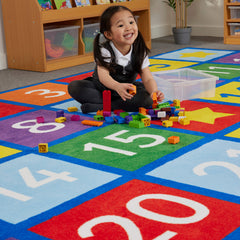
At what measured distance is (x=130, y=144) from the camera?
156 centimetres

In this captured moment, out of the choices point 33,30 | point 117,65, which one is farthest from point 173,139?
point 33,30

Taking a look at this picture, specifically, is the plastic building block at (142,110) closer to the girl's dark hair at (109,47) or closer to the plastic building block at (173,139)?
the girl's dark hair at (109,47)

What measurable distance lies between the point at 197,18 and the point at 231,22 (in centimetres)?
65

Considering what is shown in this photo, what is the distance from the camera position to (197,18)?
443cm

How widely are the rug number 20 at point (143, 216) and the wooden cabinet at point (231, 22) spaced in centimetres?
286

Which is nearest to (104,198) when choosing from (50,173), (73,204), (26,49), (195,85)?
(73,204)

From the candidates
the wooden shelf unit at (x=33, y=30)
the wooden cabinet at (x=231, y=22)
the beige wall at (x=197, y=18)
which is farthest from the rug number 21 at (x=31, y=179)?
the beige wall at (x=197, y=18)

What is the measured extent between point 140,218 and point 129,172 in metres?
0.27

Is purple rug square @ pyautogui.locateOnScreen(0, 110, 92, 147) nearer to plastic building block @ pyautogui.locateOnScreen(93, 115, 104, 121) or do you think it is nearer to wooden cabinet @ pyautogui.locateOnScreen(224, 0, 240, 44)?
plastic building block @ pyautogui.locateOnScreen(93, 115, 104, 121)

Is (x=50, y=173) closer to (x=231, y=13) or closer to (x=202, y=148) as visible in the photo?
(x=202, y=148)

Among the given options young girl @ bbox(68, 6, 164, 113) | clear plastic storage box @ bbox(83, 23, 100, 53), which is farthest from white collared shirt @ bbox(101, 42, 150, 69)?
clear plastic storage box @ bbox(83, 23, 100, 53)

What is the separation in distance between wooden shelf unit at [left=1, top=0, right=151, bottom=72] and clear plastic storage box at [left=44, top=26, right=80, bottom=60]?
38 mm

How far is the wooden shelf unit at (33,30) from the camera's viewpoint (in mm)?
2953

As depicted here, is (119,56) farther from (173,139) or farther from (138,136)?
(173,139)
